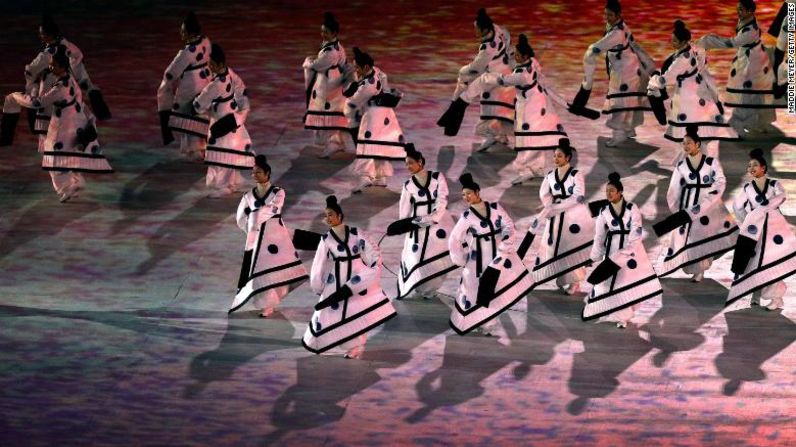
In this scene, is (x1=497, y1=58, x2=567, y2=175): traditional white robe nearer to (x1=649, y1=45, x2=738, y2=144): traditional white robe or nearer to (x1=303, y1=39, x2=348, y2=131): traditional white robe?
(x1=649, y1=45, x2=738, y2=144): traditional white robe

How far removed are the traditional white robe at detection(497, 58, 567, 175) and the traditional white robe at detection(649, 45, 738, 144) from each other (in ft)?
3.04

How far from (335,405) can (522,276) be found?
1.89 meters

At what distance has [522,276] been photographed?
1344 centimetres

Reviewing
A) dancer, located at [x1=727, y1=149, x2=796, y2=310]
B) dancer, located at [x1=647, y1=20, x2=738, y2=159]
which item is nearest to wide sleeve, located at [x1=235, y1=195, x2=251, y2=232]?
dancer, located at [x1=727, y1=149, x2=796, y2=310]

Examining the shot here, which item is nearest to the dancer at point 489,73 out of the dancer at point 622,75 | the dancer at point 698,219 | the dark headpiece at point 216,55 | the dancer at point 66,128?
the dancer at point 622,75

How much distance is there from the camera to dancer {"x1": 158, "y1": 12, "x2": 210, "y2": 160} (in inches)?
673

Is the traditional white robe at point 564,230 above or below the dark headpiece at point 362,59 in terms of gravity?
below

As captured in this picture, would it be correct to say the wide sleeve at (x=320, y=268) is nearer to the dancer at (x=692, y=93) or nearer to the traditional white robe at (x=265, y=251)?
the traditional white robe at (x=265, y=251)

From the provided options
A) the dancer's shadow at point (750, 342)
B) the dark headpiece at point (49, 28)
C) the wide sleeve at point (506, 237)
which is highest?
the dark headpiece at point (49, 28)

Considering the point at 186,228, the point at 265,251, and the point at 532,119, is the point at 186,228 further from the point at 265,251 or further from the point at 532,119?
the point at 532,119

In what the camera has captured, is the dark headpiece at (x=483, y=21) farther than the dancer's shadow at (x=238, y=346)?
Yes

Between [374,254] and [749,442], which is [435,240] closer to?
[374,254]

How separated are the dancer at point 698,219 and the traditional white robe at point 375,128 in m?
2.90

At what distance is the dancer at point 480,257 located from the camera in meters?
13.2
